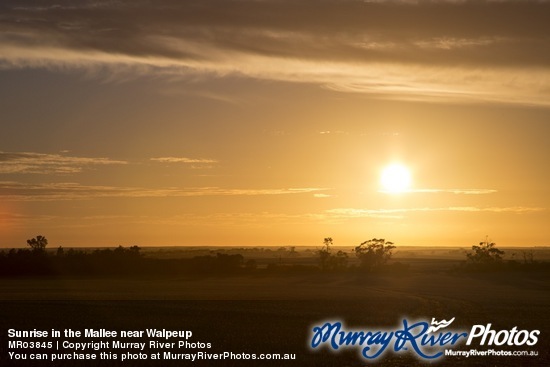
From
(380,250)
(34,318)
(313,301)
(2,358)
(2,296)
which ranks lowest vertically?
(2,358)

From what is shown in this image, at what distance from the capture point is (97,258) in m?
140

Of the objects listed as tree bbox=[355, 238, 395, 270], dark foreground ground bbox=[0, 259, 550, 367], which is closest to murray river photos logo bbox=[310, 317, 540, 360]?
dark foreground ground bbox=[0, 259, 550, 367]

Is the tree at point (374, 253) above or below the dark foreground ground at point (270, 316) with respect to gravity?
above

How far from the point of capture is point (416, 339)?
39.2 metres

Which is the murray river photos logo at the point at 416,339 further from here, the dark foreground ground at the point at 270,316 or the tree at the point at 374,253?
the tree at the point at 374,253

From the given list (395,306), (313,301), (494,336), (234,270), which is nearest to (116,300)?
(313,301)

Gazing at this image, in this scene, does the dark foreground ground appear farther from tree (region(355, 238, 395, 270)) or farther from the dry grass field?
tree (region(355, 238, 395, 270))

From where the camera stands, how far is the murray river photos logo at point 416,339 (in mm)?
36031

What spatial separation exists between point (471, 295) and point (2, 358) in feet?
193

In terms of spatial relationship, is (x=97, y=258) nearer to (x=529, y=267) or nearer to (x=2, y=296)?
(x=2, y=296)

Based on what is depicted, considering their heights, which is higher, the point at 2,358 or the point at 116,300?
the point at 116,300

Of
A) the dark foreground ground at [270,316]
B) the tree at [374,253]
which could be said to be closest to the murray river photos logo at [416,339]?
the dark foreground ground at [270,316]

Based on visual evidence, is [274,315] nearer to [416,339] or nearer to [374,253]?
[416,339]

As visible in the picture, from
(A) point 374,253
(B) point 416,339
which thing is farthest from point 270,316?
(A) point 374,253
